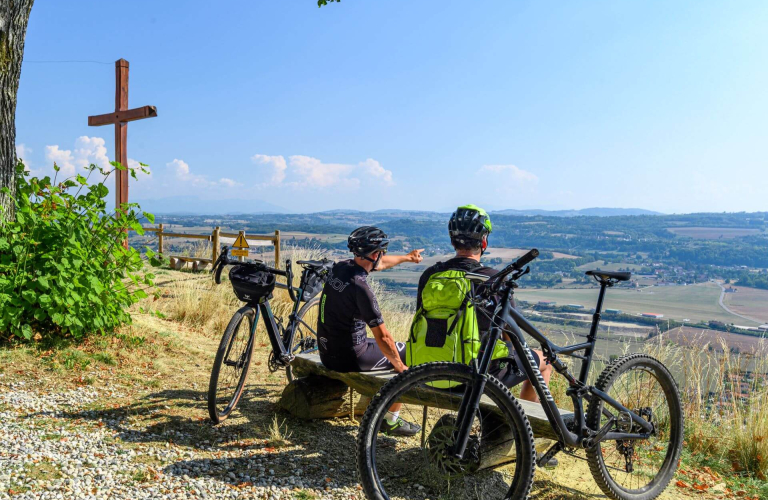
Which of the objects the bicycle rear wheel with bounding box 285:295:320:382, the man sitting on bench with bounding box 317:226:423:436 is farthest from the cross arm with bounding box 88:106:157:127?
the man sitting on bench with bounding box 317:226:423:436

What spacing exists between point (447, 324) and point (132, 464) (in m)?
2.02

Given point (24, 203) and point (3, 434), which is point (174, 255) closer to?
point (24, 203)

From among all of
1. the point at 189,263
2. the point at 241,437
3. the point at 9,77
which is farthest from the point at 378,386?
the point at 189,263

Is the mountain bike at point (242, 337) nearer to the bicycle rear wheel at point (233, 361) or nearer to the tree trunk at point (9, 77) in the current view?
the bicycle rear wheel at point (233, 361)

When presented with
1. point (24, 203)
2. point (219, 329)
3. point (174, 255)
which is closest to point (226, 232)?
point (174, 255)

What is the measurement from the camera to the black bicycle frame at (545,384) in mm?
2662

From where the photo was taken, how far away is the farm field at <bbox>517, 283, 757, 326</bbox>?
123 feet

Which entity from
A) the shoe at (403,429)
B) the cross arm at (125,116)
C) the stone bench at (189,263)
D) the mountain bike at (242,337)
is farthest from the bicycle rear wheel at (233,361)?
the stone bench at (189,263)

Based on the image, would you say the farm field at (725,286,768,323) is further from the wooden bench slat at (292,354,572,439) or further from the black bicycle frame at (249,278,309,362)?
the wooden bench slat at (292,354,572,439)

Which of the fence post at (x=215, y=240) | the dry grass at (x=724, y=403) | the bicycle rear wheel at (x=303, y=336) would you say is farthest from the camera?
the fence post at (x=215, y=240)

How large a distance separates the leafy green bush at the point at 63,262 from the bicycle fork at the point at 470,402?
4224mm

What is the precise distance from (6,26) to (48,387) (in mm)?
3494

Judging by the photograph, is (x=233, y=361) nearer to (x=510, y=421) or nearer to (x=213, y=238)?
(x=510, y=421)

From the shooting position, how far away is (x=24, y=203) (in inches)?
220
